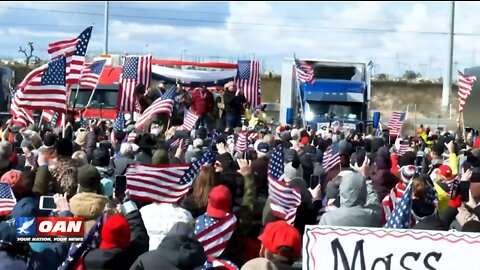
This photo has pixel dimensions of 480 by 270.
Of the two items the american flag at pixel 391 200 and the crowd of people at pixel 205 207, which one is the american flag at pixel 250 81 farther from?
the american flag at pixel 391 200

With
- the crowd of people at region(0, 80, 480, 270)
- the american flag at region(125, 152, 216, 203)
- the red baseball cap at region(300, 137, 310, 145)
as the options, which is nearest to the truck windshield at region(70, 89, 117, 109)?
the red baseball cap at region(300, 137, 310, 145)

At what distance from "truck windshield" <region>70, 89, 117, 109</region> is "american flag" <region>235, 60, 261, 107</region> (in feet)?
13.0

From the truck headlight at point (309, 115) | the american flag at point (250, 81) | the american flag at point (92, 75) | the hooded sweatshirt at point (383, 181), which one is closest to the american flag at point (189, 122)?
the american flag at point (92, 75)

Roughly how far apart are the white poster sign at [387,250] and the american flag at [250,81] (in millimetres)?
23298

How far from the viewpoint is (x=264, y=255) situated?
651 centimetres

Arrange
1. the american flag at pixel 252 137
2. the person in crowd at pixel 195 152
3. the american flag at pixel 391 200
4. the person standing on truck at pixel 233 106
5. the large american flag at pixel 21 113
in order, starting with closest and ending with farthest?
the american flag at pixel 391 200, the person in crowd at pixel 195 152, the large american flag at pixel 21 113, the american flag at pixel 252 137, the person standing on truck at pixel 233 106

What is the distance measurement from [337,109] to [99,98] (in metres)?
7.69

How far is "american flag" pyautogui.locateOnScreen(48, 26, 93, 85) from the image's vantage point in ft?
55.1

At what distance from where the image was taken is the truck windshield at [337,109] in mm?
30688

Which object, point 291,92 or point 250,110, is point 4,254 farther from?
point 291,92

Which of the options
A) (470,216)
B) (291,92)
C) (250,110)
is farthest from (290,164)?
(291,92)

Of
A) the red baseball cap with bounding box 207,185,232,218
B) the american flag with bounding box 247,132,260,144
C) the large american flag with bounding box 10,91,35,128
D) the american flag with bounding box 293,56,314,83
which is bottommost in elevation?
the red baseball cap with bounding box 207,185,232,218

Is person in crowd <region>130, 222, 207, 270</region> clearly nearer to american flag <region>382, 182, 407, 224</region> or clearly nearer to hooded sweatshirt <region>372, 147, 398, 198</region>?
american flag <region>382, 182, 407, 224</region>

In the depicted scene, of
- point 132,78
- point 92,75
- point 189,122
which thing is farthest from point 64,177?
point 132,78
